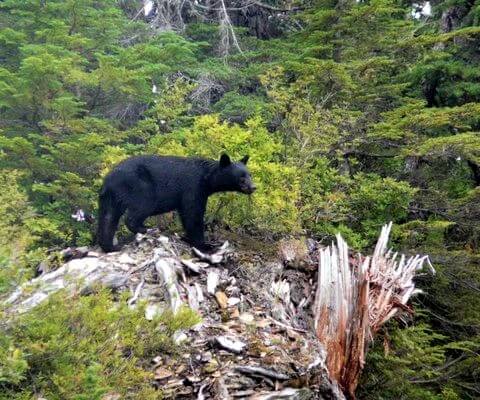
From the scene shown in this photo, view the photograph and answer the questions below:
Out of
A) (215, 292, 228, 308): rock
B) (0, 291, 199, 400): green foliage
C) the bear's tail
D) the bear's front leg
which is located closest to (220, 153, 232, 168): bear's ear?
the bear's front leg

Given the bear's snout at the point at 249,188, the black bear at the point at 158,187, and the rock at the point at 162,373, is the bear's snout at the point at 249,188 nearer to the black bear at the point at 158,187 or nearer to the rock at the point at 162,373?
the black bear at the point at 158,187

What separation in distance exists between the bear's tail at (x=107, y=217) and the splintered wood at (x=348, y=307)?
7.83 ft

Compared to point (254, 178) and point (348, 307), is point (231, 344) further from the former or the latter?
point (254, 178)

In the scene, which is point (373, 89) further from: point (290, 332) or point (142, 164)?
point (290, 332)

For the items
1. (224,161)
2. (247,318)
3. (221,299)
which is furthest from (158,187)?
(247,318)

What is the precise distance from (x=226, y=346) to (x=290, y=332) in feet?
2.62

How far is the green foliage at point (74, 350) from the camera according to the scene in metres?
3.06

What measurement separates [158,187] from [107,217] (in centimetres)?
68

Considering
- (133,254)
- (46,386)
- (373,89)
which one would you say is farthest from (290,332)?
(373,89)

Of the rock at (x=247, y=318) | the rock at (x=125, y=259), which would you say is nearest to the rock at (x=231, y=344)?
the rock at (x=247, y=318)

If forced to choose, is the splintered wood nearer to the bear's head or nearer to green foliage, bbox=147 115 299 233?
green foliage, bbox=147 115 299 233

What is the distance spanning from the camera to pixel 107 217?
6.82 metres

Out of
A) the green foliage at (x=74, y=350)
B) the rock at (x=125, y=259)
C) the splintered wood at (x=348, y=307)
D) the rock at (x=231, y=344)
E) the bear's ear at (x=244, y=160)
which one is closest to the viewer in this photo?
the green foliage at (x=74, y=350)

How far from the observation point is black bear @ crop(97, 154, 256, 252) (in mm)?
6746
